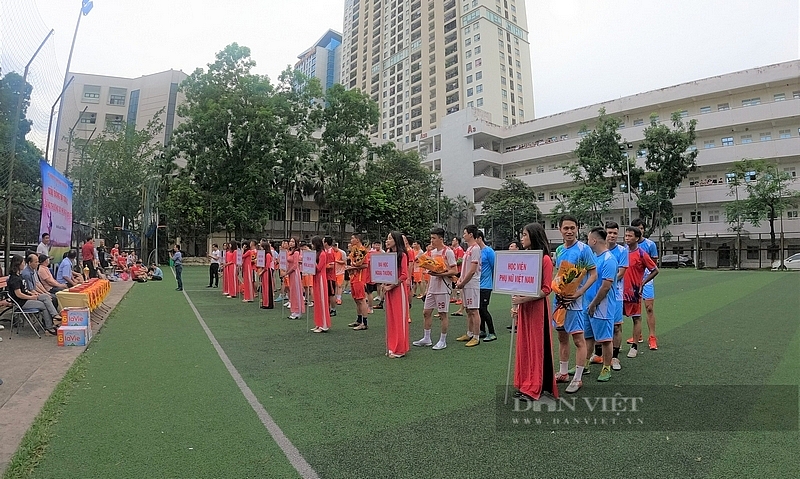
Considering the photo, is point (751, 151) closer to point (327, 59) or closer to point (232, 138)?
point (232, 138)

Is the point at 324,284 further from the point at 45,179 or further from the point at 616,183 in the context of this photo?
the point at 616,183

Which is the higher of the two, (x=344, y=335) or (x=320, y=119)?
(x=320, y=119)

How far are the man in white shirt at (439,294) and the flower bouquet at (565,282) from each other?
222 centimetres

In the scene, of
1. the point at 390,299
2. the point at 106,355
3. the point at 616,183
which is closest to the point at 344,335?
the point at 390,299

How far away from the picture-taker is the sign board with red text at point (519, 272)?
4.31 meters

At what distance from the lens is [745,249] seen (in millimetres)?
42125

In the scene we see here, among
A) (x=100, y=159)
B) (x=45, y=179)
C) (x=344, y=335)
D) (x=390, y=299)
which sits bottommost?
(x=344, y=335)

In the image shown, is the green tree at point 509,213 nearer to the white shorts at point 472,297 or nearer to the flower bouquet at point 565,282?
the white shorts at point 472,297

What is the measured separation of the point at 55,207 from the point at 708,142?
1908 inches

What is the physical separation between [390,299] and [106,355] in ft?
12.6

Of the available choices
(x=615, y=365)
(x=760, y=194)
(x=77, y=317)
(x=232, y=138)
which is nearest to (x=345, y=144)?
(x=232, y=138)

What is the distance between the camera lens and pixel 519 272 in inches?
176

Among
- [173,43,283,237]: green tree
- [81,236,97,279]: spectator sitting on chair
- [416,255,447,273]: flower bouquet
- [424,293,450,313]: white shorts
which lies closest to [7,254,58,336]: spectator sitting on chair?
[424,293,450,313]: white shorts

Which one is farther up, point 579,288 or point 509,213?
point 509,213
